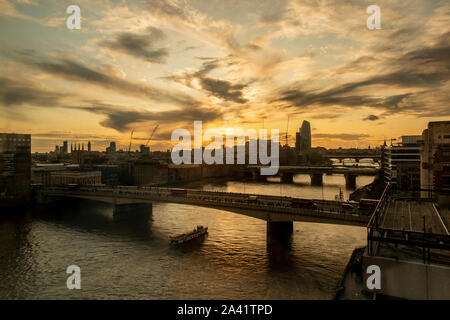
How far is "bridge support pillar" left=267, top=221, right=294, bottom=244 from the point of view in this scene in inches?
1359

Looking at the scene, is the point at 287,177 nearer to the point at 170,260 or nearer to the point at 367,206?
the point at 367,206

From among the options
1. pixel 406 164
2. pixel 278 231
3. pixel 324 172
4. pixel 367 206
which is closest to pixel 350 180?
pixel 324 172

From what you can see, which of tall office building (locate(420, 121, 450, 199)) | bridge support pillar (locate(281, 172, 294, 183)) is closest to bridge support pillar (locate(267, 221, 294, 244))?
tall office building (locate(420, 121, 450, 199))

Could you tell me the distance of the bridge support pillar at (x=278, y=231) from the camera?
34.5m

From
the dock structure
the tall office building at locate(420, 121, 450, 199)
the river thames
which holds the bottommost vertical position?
the river thames

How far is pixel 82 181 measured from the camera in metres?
81.4

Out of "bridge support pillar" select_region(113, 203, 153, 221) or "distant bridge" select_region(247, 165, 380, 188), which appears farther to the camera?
"distant bridge" select_region(247, 165, 380, 188)

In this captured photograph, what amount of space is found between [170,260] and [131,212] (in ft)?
87.4

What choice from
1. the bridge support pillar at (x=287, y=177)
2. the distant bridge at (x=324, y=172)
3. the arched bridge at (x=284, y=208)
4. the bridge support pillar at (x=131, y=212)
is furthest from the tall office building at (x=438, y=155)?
the bridge support pillar at (x=287, y=177)

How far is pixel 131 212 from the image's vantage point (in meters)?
53.2

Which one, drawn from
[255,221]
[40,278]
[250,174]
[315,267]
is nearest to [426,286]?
[315,267]

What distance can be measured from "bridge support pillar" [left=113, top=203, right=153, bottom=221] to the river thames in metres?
3.44

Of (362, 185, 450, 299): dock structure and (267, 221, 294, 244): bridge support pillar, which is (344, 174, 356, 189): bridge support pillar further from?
(362, 185, 450, 299): dock structure
